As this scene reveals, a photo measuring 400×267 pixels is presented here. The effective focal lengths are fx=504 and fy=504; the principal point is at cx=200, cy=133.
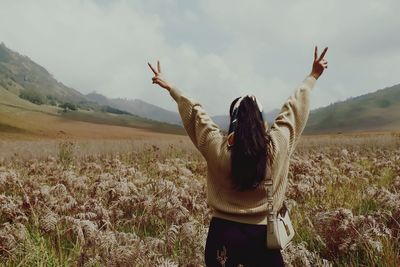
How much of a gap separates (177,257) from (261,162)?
208 centimetres

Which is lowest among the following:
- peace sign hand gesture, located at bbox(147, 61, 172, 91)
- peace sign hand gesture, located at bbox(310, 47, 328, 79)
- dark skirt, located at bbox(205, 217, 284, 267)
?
dark skirt, located at bbox(205, 217, 284, 267)

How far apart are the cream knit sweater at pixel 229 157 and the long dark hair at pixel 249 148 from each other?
107 mm

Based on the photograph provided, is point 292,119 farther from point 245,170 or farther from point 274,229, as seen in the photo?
point 274,229

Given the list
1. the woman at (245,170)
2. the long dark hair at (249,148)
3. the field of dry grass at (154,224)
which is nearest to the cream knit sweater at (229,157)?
the woman at (245,170)

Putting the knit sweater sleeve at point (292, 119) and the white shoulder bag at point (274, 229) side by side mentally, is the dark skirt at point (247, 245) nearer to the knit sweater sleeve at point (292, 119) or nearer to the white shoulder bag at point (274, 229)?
the white shoulder bag at point (274, 229)

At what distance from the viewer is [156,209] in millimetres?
7320

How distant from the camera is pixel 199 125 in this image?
4.60m

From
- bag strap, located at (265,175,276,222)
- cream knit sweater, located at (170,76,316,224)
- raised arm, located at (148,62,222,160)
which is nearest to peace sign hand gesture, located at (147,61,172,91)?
raised arm, located at (148,62,222,160)

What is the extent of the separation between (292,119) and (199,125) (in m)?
0.84

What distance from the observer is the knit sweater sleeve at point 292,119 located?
4383 millimetres

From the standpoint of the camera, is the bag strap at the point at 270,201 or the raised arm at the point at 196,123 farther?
the raised arm at the point at 196,123

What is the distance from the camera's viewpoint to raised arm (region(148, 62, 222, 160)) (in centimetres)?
→ 443

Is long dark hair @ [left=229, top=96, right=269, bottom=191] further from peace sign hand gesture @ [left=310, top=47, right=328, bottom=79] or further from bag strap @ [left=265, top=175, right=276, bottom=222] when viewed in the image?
peace sign hand gesture @ [left=310, top=47, right=328, bottom=79]

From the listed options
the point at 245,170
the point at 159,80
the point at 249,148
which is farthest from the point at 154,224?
the point at 249,148
